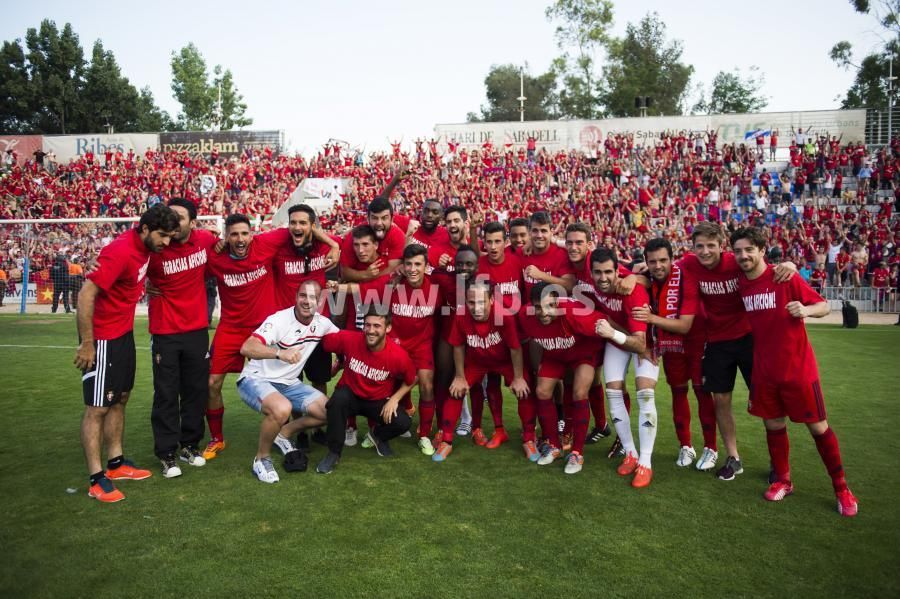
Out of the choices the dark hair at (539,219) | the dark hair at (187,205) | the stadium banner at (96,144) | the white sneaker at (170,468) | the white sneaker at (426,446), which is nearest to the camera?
the white sneaker at (170,468)

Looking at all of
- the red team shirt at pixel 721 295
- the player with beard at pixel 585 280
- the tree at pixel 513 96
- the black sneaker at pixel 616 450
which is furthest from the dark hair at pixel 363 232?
the tree at pixel 513 96

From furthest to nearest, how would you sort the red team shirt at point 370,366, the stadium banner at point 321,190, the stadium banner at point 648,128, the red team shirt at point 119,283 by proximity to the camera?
1. the stadium banner at point 321,190
2. the stadium banner at point 648,128
3. the red team shirt at point 370,366
4. the red team shirt at point 119,283

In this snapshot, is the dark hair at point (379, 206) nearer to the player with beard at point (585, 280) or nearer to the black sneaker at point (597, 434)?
the player with beard at point (585, 280)

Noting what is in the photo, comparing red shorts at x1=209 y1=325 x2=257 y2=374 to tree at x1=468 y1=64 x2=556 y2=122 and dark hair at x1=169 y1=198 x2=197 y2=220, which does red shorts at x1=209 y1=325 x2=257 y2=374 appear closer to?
dark hair at x1=169 y1=198 x2=197 y2=220

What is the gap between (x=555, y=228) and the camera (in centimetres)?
2533

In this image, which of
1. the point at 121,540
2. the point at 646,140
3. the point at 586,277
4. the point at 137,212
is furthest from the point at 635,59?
the point at 121,540

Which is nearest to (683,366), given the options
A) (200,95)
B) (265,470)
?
(265,470)

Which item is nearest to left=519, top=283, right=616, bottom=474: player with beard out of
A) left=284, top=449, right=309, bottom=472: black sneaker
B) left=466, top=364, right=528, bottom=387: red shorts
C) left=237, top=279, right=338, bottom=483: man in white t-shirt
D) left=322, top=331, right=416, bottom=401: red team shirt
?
left=466, top=364, right=528, bottom=387: red shorts

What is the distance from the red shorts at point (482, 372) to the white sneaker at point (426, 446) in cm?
70

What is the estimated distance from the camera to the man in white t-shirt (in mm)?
5480

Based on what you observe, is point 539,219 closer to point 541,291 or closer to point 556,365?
point 541,291

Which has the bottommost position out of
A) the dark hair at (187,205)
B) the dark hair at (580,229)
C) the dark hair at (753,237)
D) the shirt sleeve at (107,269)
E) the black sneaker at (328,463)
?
the black sneaker at (328,463)

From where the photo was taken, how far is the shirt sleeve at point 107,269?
4750 millimetres

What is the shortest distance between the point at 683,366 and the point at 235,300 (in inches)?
169
